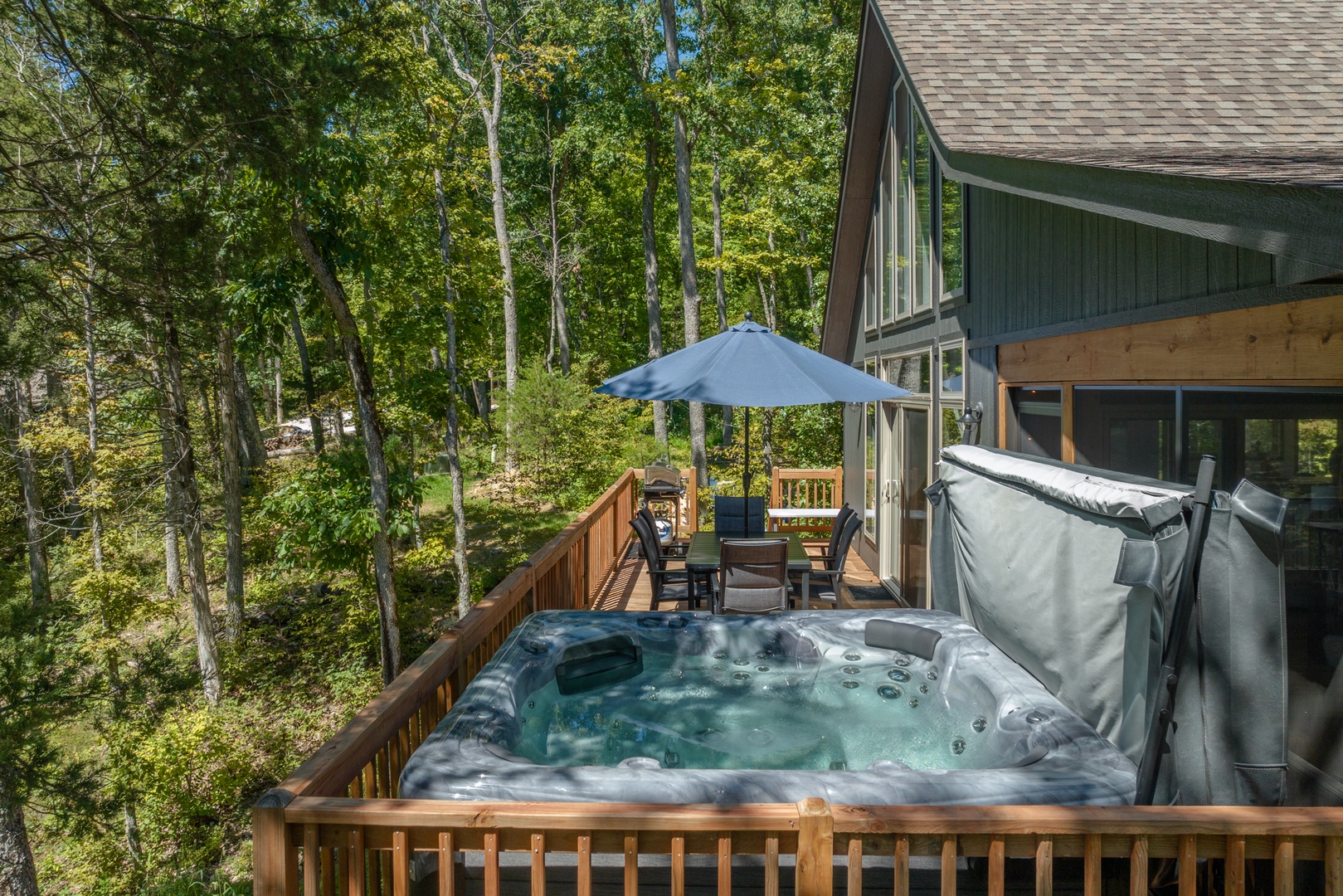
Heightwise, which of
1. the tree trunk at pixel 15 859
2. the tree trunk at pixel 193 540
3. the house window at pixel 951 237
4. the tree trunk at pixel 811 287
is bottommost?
the tree trunk at pixel 15 859

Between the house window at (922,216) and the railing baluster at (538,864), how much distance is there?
598cm

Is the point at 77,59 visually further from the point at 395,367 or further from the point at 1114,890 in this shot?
the point at 395,367

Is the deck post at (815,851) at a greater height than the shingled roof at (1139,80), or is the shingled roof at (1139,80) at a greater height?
the shingled roof at (1139,80)

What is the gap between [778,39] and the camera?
2184 cm

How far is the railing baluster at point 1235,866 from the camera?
2.26 meters

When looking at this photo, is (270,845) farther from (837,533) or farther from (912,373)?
(912,373)

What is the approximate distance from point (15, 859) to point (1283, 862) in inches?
377

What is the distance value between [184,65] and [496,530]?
13.8 meters

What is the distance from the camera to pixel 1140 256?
Answer: 376 cm

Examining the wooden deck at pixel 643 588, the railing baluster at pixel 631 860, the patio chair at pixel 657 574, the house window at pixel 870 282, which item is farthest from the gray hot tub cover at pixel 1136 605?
the house window at pixel 870 282

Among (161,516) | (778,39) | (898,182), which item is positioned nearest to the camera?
(898,182)

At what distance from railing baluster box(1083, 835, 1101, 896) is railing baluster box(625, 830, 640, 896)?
49.0 inches

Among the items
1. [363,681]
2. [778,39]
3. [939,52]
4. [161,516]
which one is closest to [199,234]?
[939,52]

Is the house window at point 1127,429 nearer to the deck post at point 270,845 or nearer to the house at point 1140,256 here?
the house at point 1140,256
